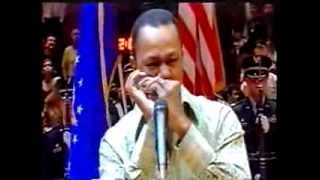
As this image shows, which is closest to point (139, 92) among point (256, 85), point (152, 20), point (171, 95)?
point (171, 95)

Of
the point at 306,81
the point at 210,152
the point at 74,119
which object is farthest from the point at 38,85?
the point at 306,81

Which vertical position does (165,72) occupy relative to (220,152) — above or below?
above

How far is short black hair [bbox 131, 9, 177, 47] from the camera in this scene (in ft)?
10.4

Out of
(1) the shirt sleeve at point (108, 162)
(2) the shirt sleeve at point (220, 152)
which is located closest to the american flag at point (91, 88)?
(1) the shirt sleeve at point (108, 162)

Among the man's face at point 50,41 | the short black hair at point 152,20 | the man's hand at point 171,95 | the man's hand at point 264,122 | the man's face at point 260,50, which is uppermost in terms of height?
the short black hair at point 152,20

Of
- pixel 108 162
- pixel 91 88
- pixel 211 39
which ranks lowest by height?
pixel 108 162

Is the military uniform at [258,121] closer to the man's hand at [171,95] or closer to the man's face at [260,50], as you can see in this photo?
the man's face at [260,50]

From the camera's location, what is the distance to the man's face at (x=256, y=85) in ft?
10.5

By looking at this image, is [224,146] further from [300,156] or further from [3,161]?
[3,161]

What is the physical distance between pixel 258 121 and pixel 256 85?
0.10 meters

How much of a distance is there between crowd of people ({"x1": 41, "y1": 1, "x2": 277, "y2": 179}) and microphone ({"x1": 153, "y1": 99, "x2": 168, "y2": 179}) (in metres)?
0.08

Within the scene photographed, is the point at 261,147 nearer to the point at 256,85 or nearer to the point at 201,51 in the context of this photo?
the point at 256,85

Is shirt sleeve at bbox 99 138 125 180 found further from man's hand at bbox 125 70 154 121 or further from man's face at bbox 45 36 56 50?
man's face at bbox 45 36 56 50

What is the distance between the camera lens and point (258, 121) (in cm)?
319
